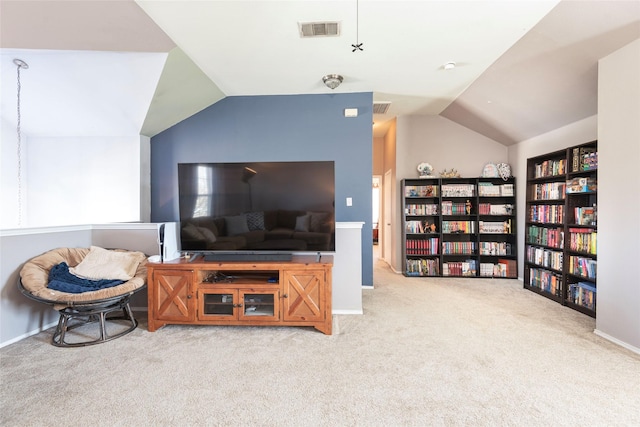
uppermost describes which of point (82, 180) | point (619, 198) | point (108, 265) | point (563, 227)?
point (82, 180)

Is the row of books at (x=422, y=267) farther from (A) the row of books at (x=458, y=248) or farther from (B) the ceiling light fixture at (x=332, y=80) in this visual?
(B) the ceiling light fixture at (x=332, y=80)

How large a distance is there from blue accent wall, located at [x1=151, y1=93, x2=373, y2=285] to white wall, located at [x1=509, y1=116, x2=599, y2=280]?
2.38 metres

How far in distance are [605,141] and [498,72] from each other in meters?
1.28

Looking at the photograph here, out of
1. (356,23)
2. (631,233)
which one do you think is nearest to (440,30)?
(356,23)

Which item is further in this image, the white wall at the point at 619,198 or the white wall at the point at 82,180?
the white wall at the point at 82,180

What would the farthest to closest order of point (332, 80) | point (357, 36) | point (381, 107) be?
point (381, 107)
point (332, 80)
point (357, 36)

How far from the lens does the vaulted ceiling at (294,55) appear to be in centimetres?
210

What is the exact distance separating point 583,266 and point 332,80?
342 cm

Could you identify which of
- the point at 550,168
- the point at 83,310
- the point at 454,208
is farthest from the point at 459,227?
the point at 83,310

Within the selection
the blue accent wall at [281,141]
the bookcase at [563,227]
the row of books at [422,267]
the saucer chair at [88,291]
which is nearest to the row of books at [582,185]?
the bookcase at [563,227]

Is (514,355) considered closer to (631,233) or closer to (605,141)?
(631,233)

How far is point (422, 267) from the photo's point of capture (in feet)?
14.9

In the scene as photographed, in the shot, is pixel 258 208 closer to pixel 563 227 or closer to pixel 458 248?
pixel 458 248

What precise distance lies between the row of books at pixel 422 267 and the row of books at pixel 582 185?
198cm
